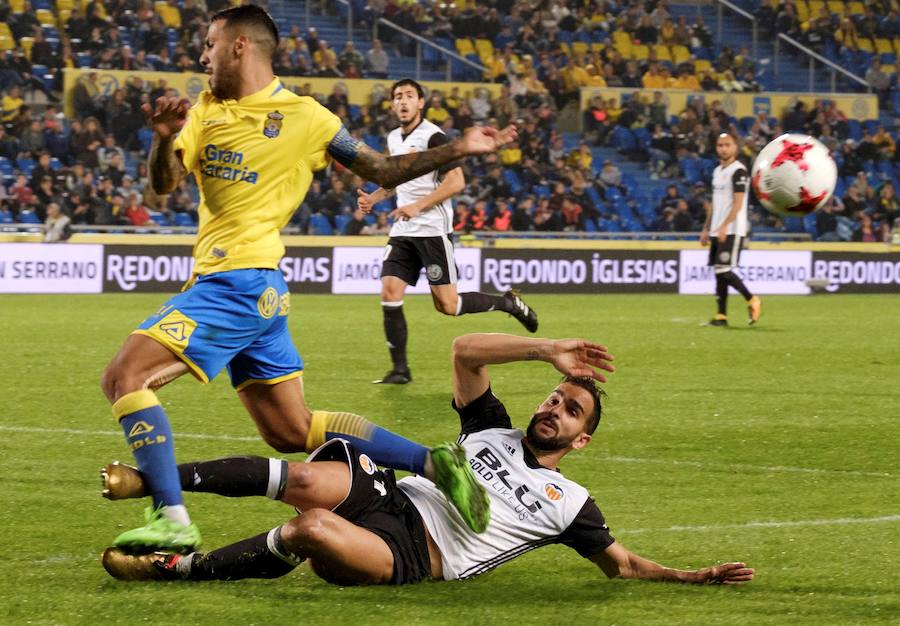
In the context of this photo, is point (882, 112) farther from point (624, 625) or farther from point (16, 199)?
point (624, 625)

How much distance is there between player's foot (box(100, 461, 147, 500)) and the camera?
15.9 ft

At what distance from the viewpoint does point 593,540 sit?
516 centimetres

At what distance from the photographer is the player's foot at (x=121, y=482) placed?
191 inches

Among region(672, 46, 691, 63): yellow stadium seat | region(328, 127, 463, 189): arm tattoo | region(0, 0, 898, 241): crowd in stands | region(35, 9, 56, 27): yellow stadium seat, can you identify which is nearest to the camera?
region(328, 127, 463, 189): arm tattoo

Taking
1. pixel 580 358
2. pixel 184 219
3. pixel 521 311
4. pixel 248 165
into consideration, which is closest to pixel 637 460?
pixel 580 358

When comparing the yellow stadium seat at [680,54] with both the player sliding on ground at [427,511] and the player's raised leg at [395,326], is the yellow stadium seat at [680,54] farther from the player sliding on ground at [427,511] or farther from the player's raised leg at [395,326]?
the player sliding on ground at [427,511]

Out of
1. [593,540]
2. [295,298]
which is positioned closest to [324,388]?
[593,540]

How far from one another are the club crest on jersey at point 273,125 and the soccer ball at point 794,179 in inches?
249

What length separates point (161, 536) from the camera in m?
4.82

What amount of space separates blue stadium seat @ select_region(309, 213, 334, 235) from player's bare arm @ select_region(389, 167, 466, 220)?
13.9 meters

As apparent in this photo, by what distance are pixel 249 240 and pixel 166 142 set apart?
0.51 m

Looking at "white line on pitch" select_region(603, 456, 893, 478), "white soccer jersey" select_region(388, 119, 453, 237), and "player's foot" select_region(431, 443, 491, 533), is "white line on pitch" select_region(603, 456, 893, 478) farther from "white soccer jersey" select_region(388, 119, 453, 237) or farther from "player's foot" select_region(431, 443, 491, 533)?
"white soccer jersey" select_region(388, 119, 453, 237)

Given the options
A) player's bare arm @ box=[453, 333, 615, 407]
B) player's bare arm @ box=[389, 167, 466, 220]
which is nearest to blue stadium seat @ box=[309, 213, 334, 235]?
player's bare arm @ box=[389, 167, 466, 220]

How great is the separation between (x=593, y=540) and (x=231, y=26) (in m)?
2.37
